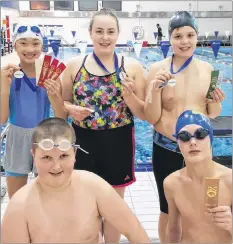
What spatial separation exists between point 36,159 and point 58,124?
6.4 inches

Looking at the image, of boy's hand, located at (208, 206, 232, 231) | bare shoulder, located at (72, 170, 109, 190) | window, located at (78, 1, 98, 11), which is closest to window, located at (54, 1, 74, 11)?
window, located at (78, 1, 98, 11)

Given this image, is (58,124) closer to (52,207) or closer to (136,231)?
(52,207)

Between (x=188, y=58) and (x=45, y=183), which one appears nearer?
(x=45, y=183)

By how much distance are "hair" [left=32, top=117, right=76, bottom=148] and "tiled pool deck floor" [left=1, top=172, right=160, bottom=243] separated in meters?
1.31

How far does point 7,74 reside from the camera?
203 centimetres

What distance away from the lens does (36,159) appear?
1.42 meters

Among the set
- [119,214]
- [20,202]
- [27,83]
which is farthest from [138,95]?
[20,202]

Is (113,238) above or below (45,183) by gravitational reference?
below

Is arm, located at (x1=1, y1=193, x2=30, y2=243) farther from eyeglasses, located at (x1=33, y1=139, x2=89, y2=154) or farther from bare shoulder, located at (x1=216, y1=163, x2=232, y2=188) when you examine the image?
bare shoulder, located at (x1=216, y1=163, x2=232, y2=188)

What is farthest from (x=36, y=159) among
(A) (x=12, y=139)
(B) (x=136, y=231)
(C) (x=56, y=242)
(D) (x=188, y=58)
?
(D) (x=188, y=58)

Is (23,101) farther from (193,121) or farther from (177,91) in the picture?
(193,121)

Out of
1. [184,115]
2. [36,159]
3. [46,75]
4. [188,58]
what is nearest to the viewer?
[36,159]

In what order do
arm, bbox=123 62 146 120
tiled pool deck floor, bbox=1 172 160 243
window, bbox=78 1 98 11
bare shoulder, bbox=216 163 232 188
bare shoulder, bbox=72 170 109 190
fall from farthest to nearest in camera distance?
window, bbox=78 1 98 11, tiled pool deck floor, bbox=1 172 160 243, arm, bbox=123 62 146 120, bare shoulder, bbox=216 163 232 188, bare shoulder, bbox=72 170 109 190

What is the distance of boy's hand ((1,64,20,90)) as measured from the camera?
6.64 ft
